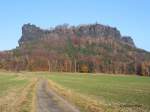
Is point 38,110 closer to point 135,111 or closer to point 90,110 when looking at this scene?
point 90,110

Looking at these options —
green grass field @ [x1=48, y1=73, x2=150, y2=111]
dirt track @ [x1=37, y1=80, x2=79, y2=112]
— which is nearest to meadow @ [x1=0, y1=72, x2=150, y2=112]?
green grass field @ [x1=48, y1=73, x2=150, y2=111]

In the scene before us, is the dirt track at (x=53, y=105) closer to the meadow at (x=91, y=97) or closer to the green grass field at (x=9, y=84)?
the meadow at (x=91, y=97)

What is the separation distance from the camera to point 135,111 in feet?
94.9

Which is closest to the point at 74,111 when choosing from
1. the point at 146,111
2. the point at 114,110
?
the point at 114,110

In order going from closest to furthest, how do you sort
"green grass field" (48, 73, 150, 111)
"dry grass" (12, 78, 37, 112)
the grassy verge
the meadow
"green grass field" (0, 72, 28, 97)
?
"dry grass" (12, 78, 37, 112) < the grassy verge < the meadow < "green grass field" (48, 73, 150, 111) < "green grass field" (0, 72, 28, 97)

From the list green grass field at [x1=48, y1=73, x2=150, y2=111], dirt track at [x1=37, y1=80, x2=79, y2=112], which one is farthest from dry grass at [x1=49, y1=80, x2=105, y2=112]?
green grass field at [x1=48, y1=73, x2=150, y2=111]

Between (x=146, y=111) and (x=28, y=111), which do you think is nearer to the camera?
(x=28, y=111)

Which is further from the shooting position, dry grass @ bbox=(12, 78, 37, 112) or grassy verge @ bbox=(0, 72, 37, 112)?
grassy verge @ bbox=(0, 72, 37, 112)

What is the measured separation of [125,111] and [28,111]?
649 cm

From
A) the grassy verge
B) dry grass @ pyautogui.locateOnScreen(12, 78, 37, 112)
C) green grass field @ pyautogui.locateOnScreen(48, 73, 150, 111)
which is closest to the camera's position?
dry grass @ pyautogui.locateOnScreen(12, 78, 37, 112)

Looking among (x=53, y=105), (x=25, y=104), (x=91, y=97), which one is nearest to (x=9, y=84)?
(x=91, y=97)

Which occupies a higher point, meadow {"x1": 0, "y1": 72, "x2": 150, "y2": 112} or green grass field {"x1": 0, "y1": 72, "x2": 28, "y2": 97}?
green grass field {"x1": 0, "y1": 72, "x2": 28, "y2": 97}

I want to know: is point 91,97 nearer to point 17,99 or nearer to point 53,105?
point 17,99

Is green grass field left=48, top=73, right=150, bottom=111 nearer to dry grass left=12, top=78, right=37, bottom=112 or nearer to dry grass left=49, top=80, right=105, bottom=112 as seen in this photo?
dry grass left=49, top=80, right=105, bottom=112
